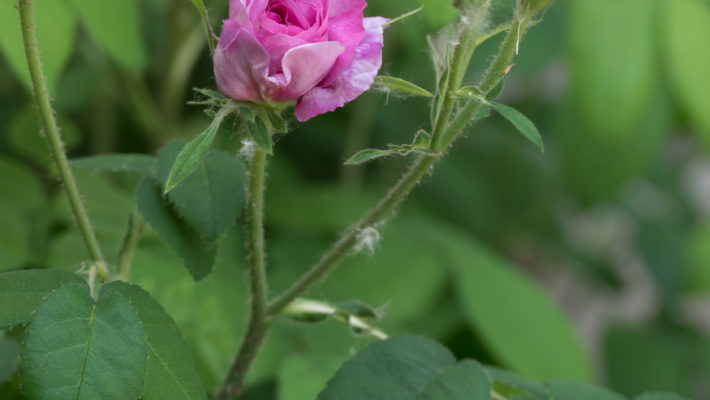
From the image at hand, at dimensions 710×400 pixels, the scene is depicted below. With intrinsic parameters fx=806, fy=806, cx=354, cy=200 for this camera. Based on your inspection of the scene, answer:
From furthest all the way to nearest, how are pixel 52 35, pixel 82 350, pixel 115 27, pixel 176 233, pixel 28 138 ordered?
pixel 28 138 < pixel 115 27 < pixel 52 35 < pixel 176 233 < pixel 82 350

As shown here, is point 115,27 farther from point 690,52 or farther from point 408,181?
point 690,52

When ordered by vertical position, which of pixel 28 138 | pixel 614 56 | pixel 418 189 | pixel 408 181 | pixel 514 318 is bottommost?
pixel 418 189

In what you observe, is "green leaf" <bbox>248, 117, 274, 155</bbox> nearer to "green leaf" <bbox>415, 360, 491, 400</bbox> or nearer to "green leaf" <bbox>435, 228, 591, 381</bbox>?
"green leaf" <bbox>415, 360, 491, 400</bbox>

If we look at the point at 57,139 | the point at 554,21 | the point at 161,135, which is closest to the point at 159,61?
the point at 161,135

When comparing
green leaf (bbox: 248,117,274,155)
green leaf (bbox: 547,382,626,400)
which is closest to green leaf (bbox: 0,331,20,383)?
green leaf (bbox: 248,117,274,155)

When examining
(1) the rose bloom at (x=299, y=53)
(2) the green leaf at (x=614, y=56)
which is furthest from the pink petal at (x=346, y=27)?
(2) the green leaf at (x=614, y=56)

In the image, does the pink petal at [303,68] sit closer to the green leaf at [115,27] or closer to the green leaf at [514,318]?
the green leaf at [115,27]

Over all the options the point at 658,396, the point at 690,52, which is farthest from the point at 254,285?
the point at 690,52
